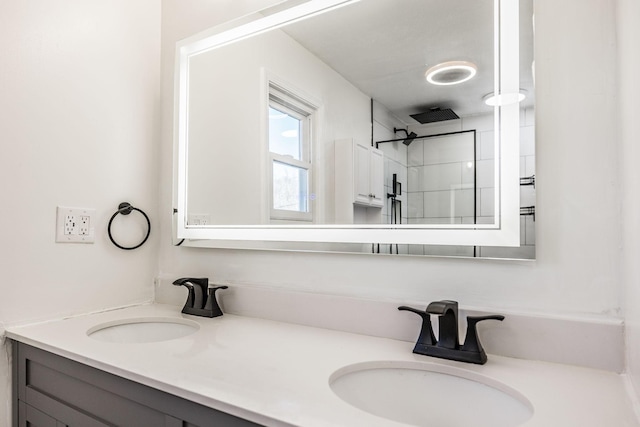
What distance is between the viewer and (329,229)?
1.15 meters

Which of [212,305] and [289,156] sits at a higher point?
[289,156]

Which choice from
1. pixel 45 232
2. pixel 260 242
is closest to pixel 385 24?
pixel 260 242

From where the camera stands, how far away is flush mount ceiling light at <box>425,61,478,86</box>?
96 centimetres

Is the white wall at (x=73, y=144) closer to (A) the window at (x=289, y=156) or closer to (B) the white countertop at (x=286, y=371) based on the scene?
(B) the white countertop at (x=286, y=371)

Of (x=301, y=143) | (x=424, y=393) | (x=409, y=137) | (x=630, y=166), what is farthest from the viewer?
(x=301, y=143)

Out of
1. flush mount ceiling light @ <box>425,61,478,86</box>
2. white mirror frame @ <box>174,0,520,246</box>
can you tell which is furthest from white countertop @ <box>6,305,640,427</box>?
flush mount ceiling light @ <box>425,61,478,86</box>

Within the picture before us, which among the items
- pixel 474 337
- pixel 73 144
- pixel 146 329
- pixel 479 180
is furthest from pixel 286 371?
pixel 73 144

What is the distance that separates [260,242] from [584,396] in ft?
3.02

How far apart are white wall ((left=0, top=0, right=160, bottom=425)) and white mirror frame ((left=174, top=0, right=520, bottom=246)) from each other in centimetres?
14

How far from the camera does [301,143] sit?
124cm

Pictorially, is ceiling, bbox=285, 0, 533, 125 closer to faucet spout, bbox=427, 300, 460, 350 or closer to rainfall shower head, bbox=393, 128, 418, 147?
rainfall shower head, bbox=393, 128, 418, 147

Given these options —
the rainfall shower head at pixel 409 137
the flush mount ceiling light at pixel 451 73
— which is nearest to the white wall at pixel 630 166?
the flush mount ceiling light at pixel 451 73

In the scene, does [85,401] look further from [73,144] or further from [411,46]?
[411,46]

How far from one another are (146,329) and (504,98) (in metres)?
1.25
